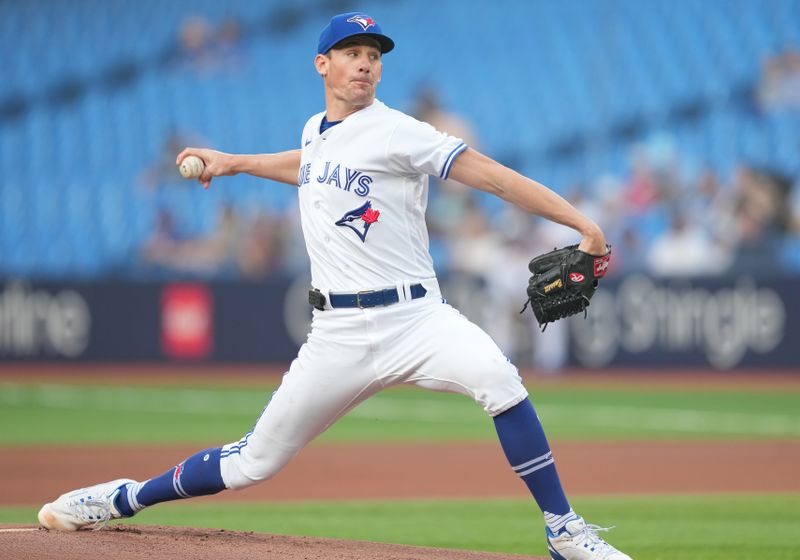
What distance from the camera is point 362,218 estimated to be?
4.85m

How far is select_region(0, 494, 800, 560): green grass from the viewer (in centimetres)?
645

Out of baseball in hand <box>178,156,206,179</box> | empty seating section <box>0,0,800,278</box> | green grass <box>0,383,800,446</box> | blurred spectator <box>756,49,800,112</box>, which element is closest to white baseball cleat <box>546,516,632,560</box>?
baseball in hand <box>178,156,206,179</box>

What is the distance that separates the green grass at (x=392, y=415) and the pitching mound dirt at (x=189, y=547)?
5.63m

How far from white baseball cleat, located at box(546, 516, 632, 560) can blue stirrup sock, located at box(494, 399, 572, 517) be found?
7cm

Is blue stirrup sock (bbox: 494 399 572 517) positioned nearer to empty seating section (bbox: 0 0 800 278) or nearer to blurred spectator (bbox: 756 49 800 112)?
empty seating section (bbox: 0 0 800 278)

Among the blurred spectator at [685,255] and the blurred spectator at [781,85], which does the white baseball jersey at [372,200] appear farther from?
the blurred spectator at [781,85]

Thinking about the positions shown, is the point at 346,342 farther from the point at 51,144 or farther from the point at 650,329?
the point at 51,144

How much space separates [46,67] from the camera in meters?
20.4

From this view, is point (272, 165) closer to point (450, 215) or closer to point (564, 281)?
point (564, 281)

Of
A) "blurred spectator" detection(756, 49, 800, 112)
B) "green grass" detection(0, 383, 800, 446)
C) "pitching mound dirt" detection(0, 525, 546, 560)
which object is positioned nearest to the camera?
"pitching mound dirt" detection(0, 525, 546, 560)

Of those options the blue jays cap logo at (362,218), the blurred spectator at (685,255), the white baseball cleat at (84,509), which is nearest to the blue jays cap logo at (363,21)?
the blue jays cap logo at (362,218)

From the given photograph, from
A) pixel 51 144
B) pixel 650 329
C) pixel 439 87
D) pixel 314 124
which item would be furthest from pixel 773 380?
pixel 314 124

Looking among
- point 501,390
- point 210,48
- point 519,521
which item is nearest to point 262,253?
point 210,48

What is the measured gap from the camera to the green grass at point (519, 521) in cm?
645
